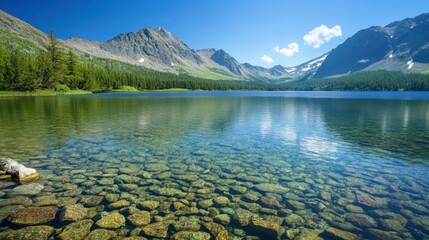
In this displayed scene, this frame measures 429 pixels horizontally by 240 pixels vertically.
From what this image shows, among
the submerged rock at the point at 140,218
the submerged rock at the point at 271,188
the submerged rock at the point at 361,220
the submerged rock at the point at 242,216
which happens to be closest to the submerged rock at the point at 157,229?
the submerged rock at the point at 140,218

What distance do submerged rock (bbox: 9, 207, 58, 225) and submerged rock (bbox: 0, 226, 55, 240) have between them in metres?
0.46

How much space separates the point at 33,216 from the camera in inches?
410

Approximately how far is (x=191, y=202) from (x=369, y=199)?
9.13 meters

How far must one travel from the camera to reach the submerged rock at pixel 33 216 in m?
10.0

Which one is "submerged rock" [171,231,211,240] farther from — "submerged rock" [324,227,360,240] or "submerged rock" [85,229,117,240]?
"submerged rock" [324,227,360,240]

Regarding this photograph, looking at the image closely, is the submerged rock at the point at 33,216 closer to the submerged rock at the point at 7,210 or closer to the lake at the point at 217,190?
the lake at the point at 217,190

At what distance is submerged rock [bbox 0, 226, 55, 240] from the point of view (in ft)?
29.4

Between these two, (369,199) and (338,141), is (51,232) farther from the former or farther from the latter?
(338,141)

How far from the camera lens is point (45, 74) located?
421 feet

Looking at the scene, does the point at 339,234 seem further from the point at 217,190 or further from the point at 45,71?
the point at 45,71

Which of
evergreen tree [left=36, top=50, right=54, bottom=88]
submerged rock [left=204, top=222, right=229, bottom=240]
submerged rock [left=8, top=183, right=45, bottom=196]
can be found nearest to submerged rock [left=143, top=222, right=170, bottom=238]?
submerged rock [left=204, top=222, right=229, bottom=240]

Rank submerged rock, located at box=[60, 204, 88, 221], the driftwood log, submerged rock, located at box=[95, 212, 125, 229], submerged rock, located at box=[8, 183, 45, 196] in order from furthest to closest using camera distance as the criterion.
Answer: the driftwood log → submerged rock, located at box=[8, 183, 45, 196] → submerged rock, located at box=[60, 204, 88, 221] → submerged rock, located at box=[95, 212, 125, 229]

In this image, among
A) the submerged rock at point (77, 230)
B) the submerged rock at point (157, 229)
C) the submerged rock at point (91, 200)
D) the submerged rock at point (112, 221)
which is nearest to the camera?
the submerged rock at point (77, 230)

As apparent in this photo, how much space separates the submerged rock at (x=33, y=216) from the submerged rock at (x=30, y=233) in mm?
462
